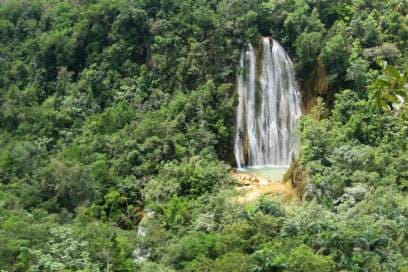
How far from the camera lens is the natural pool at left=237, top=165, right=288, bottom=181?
16.6 meters

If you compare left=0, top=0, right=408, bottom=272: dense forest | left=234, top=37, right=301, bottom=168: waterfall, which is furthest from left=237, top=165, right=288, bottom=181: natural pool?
left=0, top=0, right=408, bottom=272: dense forest

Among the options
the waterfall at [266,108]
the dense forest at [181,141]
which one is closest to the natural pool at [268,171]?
the waterfall at [266,108]

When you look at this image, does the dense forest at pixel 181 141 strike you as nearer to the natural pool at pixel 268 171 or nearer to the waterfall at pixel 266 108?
the waterfall at pixel 266 108

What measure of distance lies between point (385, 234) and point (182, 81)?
9399mm

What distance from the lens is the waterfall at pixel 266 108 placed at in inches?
705

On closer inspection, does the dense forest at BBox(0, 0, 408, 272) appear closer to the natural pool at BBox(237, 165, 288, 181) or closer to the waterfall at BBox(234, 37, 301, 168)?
the waterfall at BBox(234, 37, 301, 168)

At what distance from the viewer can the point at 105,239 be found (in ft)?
35.9

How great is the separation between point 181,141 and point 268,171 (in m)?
2.67

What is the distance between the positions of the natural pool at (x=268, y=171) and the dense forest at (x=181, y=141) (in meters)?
0.60

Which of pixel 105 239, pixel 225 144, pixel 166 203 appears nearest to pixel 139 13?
pixel 225 144

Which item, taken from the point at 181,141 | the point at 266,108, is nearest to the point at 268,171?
the point at 266,108

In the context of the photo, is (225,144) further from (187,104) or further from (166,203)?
(166,203)

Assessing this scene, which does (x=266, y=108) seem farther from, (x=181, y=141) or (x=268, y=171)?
(x=181, y=141)

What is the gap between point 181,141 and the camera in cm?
1659
